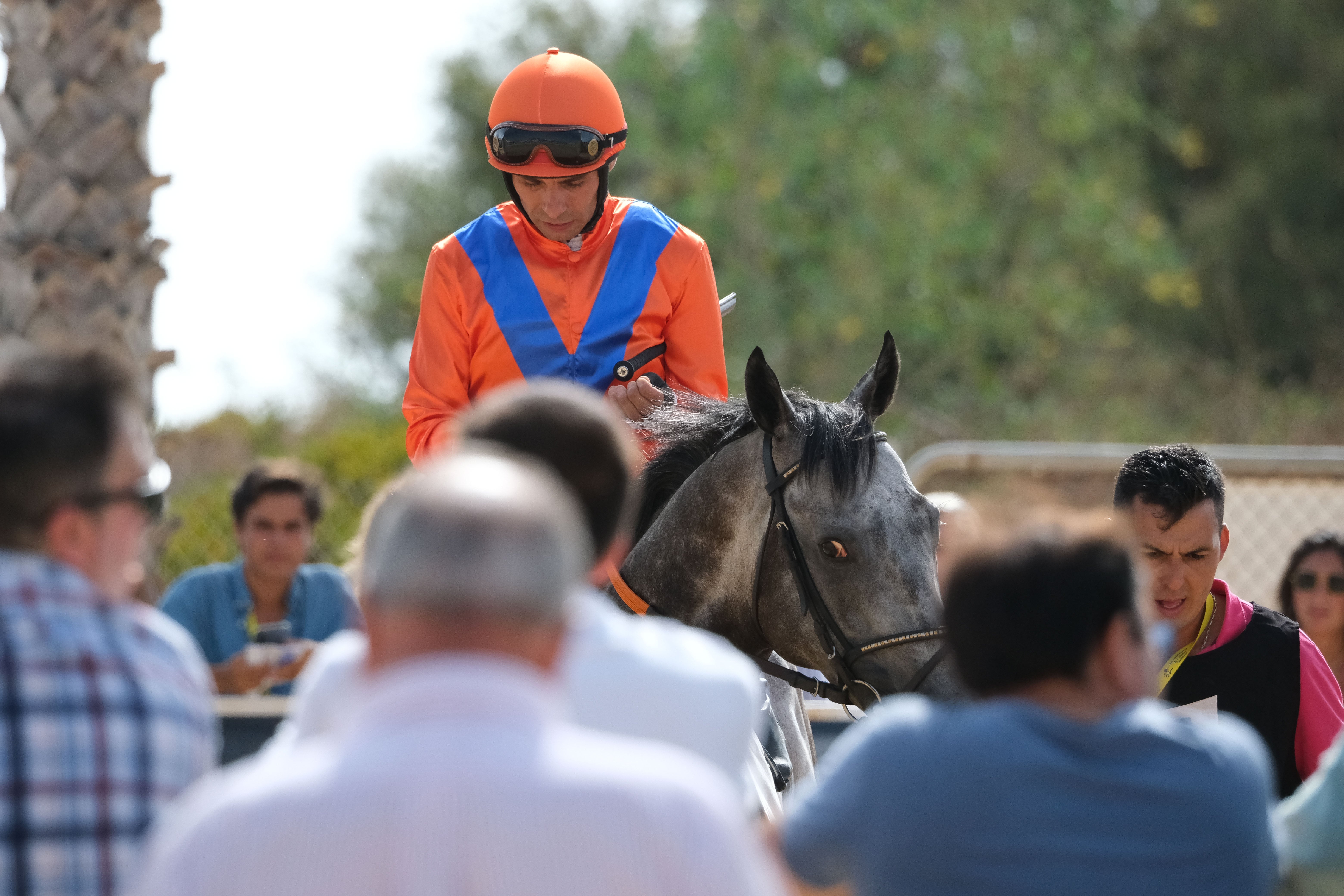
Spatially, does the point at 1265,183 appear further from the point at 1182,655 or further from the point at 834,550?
the point at 834,550

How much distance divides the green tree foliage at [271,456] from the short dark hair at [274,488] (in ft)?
1.08

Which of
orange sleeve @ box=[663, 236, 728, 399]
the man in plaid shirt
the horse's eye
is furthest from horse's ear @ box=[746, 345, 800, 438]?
the man in plaid shirt

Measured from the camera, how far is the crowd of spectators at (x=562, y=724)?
1.35 m

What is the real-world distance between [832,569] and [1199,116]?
17331 millimetres

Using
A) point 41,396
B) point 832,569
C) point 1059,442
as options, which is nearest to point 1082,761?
point 41,396

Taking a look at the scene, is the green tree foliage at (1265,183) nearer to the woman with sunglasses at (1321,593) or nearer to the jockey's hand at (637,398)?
the woman with sunglasses at (1321,593)

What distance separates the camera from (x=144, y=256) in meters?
5.75

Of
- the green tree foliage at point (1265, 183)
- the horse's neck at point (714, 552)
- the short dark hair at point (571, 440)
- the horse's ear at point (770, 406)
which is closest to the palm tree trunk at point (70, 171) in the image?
the horse's neck at point (714, 552)

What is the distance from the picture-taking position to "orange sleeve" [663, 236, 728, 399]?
4.22m

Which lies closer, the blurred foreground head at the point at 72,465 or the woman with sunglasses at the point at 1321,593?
the blurred foreground head at the point at 72,465

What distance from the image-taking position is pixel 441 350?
13.5 feet

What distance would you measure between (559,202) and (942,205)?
539 inches

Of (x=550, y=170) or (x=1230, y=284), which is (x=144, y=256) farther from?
(x=1230, y=284)

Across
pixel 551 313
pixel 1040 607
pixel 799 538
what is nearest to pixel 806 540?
pixel 799 538
